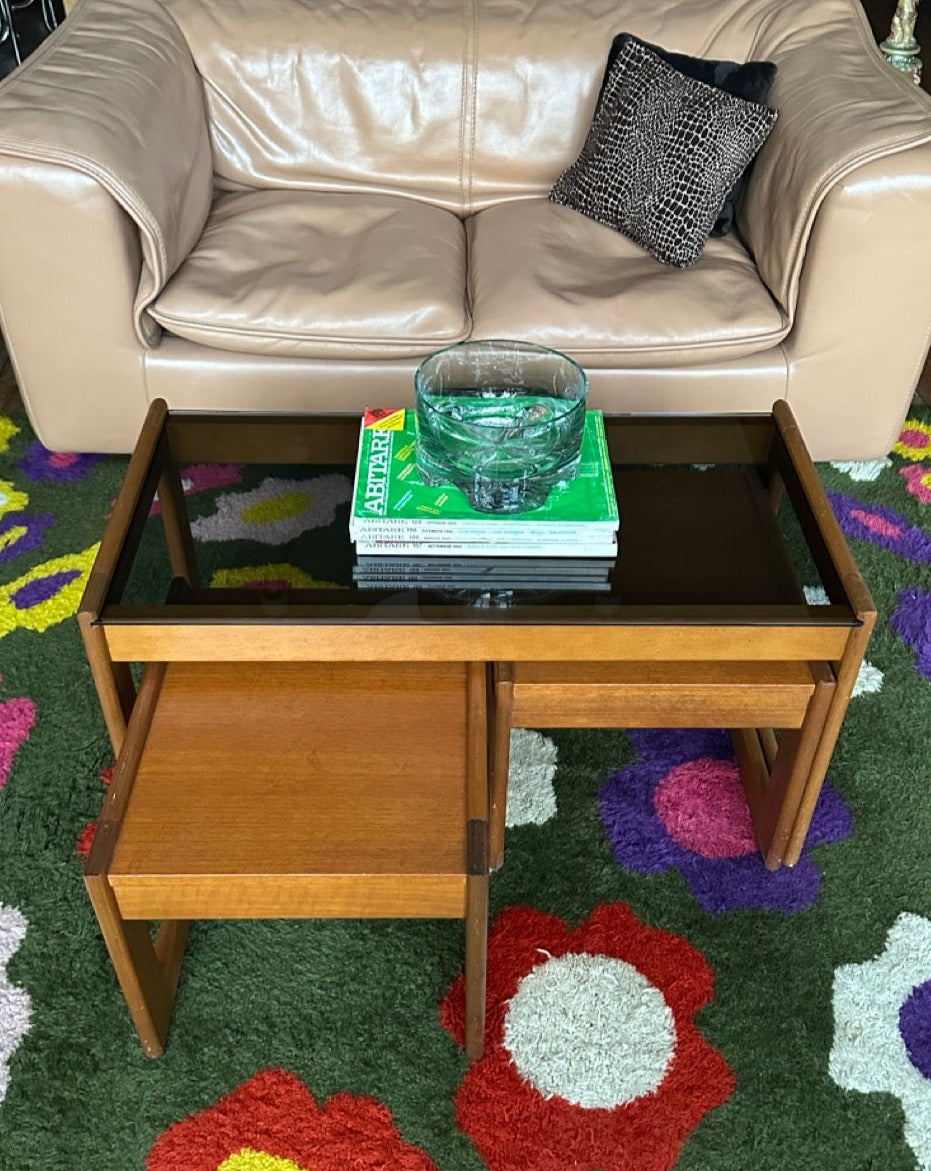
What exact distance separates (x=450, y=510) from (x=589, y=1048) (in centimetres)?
63

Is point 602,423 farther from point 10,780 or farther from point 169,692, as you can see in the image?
point 10,780

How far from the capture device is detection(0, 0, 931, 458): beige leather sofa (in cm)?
178

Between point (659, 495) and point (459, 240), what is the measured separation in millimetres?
913

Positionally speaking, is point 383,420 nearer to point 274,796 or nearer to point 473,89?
point 274,796

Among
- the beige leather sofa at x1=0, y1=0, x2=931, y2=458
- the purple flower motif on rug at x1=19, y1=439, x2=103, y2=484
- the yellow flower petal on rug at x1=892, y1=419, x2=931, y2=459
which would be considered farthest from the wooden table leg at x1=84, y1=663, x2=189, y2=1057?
the yellow flower petal on rug at x1=892, y1=419, x2=931, y2=459

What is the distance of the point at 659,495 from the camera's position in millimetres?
1422

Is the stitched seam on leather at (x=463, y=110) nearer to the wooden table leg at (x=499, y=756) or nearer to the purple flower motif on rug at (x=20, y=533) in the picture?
the purple flower motif on rug at (x=20, y=533)

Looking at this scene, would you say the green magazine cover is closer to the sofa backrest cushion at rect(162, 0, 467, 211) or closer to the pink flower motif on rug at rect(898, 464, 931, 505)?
the pink flower motif on rug at rect(898, 464, 931, 505)

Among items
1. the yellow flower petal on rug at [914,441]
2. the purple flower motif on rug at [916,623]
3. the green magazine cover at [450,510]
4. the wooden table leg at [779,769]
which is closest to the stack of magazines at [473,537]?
the green magazine cover at [450,510]

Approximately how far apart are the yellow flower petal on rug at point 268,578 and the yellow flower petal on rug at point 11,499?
733 millimetres

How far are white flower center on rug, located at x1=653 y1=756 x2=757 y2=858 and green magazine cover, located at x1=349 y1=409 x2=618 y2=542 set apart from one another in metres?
0.43

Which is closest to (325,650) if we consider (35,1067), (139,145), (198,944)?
(198,944)

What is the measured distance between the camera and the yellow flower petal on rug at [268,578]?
1.27 meters

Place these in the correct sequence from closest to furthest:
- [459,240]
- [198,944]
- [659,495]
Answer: [198,944] < [659,495] < [459,240]
